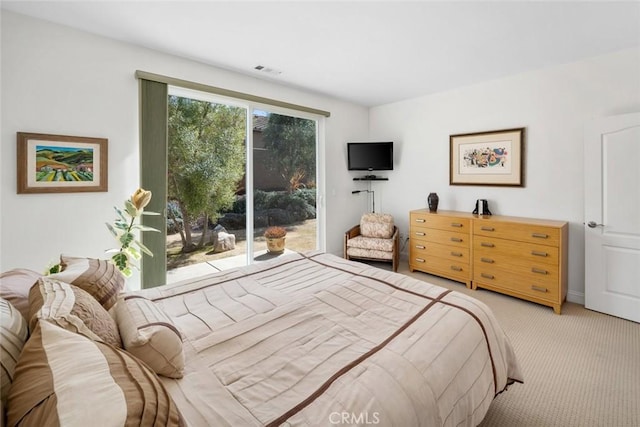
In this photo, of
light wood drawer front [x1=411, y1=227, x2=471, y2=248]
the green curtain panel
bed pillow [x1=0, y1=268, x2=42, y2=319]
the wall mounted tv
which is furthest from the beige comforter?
the wall mounted tv

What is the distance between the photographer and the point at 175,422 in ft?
2.15

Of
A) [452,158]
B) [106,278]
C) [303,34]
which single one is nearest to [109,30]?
[303,34]

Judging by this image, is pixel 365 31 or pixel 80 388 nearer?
pixel 80 388

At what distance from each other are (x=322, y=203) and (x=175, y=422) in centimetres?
398

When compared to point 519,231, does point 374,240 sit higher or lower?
lower

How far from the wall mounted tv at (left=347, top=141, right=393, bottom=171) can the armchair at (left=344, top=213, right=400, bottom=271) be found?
2.69 ft

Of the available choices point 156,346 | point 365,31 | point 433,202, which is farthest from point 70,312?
point 433,202

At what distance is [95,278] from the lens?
1.39 m

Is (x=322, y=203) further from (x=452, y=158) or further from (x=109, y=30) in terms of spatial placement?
(x=109, y=30)

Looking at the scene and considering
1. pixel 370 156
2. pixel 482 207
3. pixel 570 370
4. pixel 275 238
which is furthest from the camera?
pixel 370 156

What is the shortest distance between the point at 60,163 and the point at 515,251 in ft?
14.8

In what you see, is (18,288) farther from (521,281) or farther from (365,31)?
(521,281)

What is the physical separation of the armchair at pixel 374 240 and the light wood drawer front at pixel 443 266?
33 cm

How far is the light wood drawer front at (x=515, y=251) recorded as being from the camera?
296 centimetres
